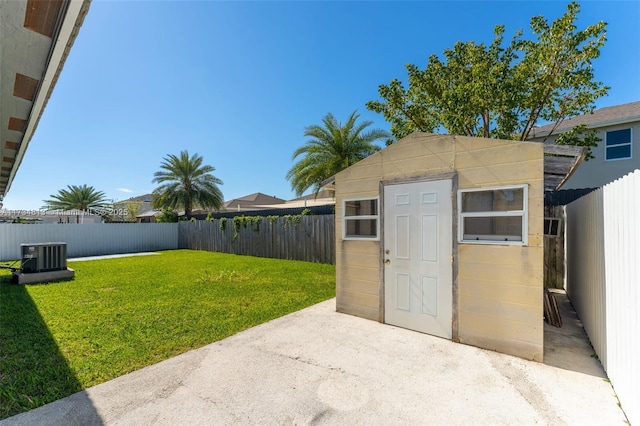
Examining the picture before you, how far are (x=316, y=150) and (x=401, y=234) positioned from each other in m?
9.04

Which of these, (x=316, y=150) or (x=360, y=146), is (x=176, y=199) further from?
(x=360, y=146)

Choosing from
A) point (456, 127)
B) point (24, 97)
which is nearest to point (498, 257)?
point (24, 97)

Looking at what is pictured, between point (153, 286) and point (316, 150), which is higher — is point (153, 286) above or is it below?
below

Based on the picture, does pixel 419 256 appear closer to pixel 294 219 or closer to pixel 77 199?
pixel 294 219

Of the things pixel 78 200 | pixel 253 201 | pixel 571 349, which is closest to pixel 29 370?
pixel 571 349

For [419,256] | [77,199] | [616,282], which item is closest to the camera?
[616,282]

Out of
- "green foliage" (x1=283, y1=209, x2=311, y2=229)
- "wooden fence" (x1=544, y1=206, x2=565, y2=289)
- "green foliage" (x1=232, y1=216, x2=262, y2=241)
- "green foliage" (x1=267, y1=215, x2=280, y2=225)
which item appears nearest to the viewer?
"wooden fence" (x1=544, y1=206, x2=565, y2=289)

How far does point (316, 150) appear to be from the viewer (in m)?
12.6

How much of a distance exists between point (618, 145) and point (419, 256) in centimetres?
1253

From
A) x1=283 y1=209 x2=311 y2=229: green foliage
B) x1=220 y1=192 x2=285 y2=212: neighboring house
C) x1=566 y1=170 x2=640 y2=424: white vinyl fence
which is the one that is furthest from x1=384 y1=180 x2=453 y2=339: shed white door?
x1=220 y1=192 x2=285 y2=212: neighboring house

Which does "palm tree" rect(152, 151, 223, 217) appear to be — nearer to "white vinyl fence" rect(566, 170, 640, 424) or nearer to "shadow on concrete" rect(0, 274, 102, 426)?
"shadow on concrete" rect(0, 274, 102, 426)

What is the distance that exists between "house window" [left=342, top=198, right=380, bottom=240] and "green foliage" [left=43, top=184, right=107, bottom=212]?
1180 inches

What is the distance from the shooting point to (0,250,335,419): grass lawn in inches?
112

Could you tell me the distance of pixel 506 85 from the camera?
752 cm
